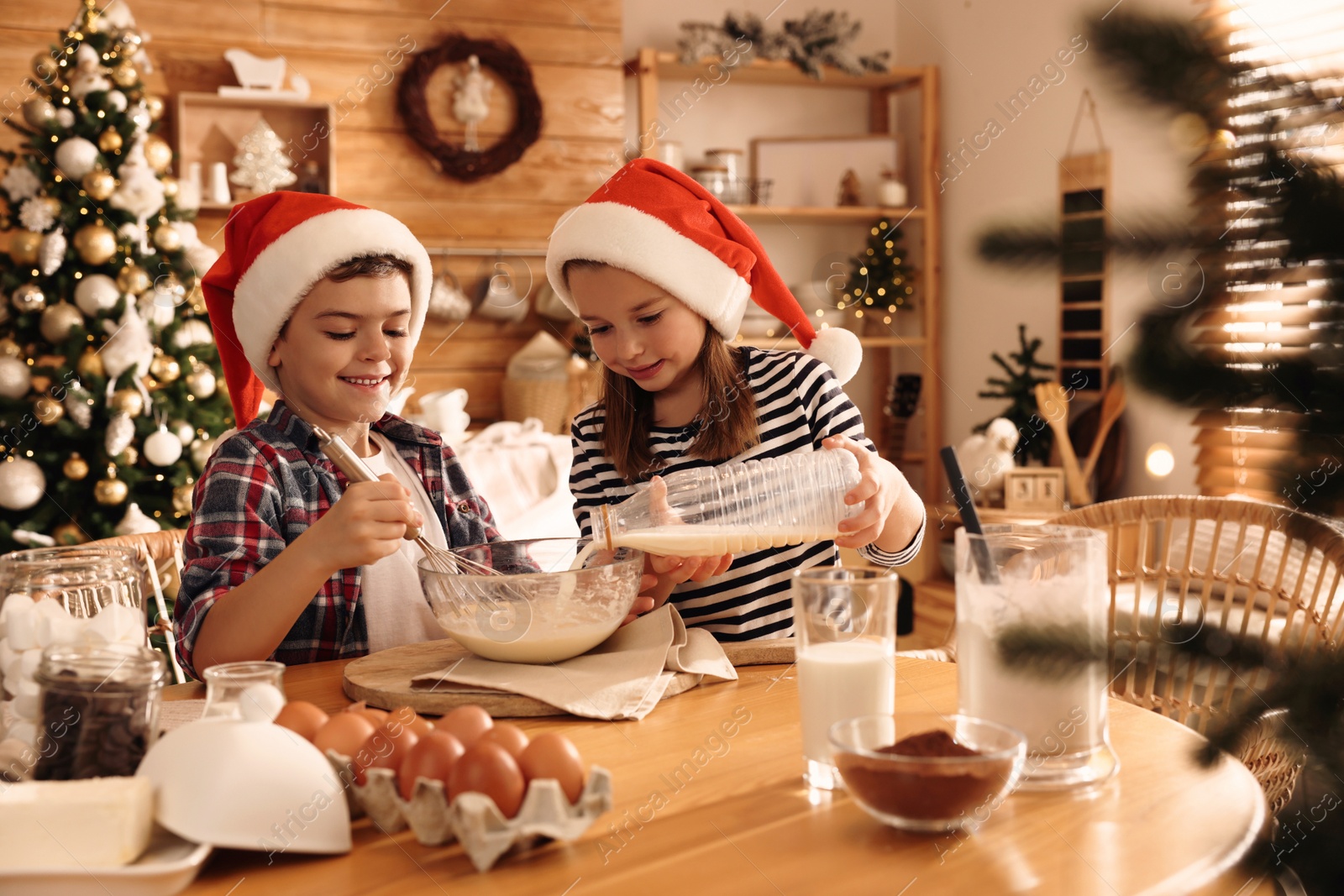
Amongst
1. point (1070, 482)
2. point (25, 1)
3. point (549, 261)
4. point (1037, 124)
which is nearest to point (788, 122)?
point (1037, 124)

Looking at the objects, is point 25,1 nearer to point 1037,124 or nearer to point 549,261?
point 549,261

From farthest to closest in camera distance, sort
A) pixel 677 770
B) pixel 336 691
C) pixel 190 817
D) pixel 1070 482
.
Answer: pixel 1070 482
pixel 336 691
pixel 677 770
pixel 190 817

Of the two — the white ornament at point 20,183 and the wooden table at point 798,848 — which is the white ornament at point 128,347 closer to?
the white ornament at point 20,183

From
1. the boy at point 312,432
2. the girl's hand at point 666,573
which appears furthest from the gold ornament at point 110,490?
the girl's hand at point 666,573

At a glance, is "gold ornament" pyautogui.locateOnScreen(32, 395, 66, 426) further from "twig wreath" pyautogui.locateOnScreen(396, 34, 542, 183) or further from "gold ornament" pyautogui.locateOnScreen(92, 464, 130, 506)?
"twig wreath" pyautogui.locateOnScreen(396, 34, 542, 183)

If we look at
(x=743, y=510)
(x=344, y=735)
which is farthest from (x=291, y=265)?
(x=344, y=735)

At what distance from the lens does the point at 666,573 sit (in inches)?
45.0

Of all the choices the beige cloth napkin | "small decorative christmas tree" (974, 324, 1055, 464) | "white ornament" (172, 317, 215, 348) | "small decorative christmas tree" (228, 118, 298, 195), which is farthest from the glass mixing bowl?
"small decorative christmas tree" (228, 118, 298, 195)

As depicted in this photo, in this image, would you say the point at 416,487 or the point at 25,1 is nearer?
the point at 416,487

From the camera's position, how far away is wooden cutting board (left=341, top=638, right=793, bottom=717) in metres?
0.92

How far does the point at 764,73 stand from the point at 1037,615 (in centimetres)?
372

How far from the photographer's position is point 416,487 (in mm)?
1444

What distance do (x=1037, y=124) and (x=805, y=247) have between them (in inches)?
40.6

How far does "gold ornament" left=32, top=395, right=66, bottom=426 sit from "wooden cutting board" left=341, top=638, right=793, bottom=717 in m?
2.18
